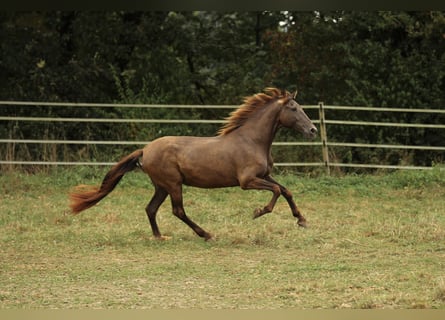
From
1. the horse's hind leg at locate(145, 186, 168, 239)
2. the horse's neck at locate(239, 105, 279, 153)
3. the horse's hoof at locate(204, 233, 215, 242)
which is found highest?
the horse's neck at locate(239, 105, 279, 153)

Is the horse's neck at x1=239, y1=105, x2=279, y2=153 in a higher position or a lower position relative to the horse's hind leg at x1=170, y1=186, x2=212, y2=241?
higher

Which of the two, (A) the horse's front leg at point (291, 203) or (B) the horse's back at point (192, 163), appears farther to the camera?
(B) the horse's back at point (192, 163)

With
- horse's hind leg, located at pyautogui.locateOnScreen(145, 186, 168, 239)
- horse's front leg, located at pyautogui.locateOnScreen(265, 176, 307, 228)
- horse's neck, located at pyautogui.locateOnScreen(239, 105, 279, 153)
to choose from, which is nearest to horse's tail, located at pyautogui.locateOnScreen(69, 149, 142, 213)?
horse's hind leg, located at pyautogui.locateOnScreen(145, 186, 168, 239)

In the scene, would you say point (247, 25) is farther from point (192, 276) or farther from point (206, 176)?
point (192, 276)

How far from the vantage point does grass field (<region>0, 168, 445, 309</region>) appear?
16.3 ft

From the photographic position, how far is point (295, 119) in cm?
750

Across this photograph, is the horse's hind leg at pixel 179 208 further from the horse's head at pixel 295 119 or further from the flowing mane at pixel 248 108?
the horse's head at pixel 295 119

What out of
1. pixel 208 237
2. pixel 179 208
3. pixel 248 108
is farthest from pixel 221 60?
pixel 208 237

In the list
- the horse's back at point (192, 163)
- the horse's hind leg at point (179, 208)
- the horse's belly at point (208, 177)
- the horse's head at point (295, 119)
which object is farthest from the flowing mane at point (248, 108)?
the horse's hind leg at point (179, 208)

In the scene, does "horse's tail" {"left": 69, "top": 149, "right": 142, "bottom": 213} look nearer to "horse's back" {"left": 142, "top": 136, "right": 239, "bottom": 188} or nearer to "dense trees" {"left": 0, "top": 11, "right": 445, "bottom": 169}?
"horse's back" {"left": 142, "top": 136, "right": 239, "bottom": 188}

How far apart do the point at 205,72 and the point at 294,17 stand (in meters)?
2.57

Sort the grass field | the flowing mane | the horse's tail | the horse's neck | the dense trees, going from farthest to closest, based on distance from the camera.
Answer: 1. the dense trees
2. the flowing mane
3. the horse's neck
4. the horse's tail
5. the grass field

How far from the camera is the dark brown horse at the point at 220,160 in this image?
7324 mm

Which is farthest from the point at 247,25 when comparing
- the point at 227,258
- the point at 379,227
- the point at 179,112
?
the point at 227,258
